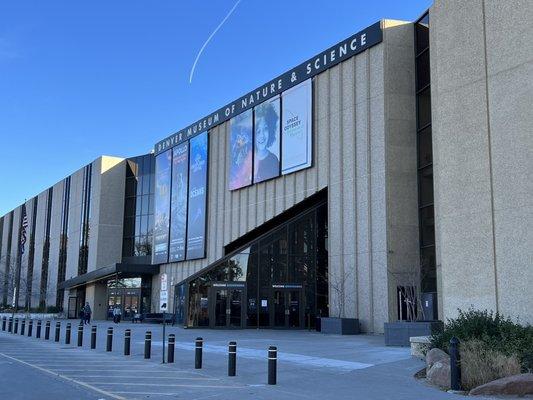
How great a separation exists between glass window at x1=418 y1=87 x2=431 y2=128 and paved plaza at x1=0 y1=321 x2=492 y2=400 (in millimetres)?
12814

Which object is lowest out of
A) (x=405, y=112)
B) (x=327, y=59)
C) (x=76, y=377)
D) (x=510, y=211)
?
(x=76, y=377)

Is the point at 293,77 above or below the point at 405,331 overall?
above

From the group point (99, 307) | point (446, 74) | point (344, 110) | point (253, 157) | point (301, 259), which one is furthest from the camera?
point (99, 307)

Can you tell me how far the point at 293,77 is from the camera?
37.8 m

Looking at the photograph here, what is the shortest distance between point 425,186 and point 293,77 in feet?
39.3

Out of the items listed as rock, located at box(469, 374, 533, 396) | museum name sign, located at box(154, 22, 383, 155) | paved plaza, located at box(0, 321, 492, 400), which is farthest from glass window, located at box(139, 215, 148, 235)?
rock, located at box(469, 374, 533, 396)

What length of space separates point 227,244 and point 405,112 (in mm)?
17563

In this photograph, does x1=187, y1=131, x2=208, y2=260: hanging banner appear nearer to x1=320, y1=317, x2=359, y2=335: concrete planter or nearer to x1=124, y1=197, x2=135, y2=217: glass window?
x1=124, y1=197, x2=135, y2=217: glass window

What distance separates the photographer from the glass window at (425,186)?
29.5 metres

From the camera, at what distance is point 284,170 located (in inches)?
1481

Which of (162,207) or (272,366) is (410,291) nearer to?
(272,366)

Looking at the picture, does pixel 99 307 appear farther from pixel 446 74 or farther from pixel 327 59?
pixel 446 74

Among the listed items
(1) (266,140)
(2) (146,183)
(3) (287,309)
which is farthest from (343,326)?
(2) (146,183)

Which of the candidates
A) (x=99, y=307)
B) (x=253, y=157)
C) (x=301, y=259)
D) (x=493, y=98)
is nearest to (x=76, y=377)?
(x=493, y=98)
